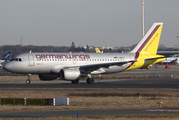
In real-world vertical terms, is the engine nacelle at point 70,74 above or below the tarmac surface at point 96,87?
above

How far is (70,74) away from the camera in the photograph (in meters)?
44.5

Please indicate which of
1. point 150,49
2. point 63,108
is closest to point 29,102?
point 63,108

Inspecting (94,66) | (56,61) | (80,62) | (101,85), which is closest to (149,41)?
(94,66)

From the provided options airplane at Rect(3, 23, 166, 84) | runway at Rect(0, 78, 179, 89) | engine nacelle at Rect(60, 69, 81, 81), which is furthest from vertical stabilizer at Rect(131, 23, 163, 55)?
engine nacelle at Rect(60, 69, 81, 81)

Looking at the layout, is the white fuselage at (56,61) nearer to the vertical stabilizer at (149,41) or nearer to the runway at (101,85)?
the runway at (101,85)

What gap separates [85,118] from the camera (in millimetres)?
18016

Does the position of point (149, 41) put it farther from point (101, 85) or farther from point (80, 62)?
point (101, 85)

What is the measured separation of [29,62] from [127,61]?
15.2 meters

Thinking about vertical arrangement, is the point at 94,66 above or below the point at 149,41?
below

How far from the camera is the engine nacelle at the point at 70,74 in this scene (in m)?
44.4

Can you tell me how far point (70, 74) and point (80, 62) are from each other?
4.72 meters

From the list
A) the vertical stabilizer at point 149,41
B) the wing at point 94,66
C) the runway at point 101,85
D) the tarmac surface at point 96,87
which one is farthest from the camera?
the vertical stabilizer at point 149,41

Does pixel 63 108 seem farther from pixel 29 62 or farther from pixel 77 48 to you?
pixel 77 48

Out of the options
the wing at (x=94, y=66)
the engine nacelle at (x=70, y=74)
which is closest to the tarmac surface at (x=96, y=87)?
the engine nacelle at (x=70, y=74)
